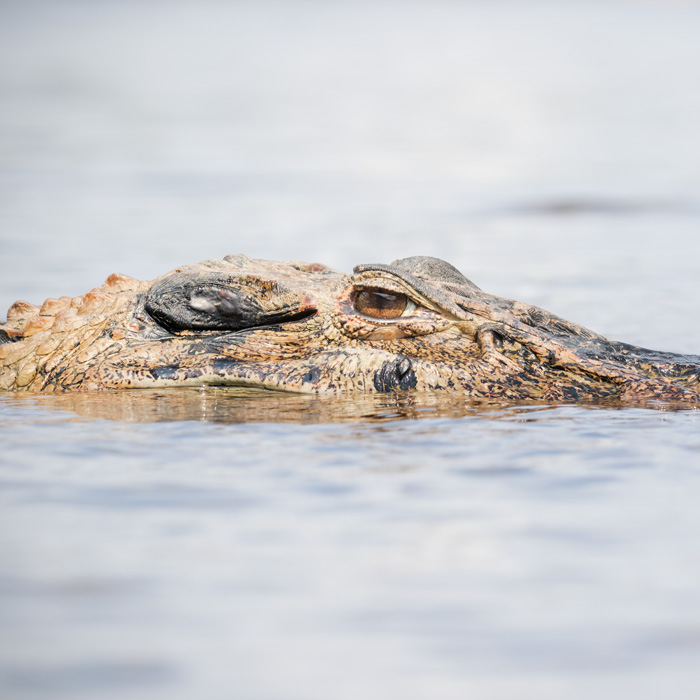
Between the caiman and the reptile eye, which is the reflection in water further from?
the reptile eye

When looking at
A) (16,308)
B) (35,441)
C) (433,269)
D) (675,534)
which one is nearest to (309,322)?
(433,269)

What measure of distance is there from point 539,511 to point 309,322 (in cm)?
272

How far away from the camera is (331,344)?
16.6 ft

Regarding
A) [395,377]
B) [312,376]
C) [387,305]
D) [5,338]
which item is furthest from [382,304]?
[5,338]

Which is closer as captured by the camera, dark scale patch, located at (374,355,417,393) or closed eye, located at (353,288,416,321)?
dark scale patch, located at (374,355,417,393)

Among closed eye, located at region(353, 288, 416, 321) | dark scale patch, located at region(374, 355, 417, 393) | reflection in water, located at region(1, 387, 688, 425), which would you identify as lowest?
reflection in water, located at region(1, 387, 688, 425)

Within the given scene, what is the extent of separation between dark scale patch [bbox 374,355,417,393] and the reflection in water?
0.09 m

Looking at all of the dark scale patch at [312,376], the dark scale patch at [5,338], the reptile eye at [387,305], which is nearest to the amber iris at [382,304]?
the reptile eye at [387,305]

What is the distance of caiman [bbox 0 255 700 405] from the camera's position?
15.9 feet

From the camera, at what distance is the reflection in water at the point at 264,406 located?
13.8ft

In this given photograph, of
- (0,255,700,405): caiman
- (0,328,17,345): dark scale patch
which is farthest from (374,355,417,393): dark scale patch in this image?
(0,328,17,345): dark scale patch

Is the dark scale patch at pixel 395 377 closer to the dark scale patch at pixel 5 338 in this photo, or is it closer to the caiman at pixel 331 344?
the caiman at pixel 331 344

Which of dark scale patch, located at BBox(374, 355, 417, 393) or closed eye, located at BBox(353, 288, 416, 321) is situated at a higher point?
closed eye, located at BBox(353, 288, 416, 321)

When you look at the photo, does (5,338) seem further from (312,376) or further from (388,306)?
(388,306)
